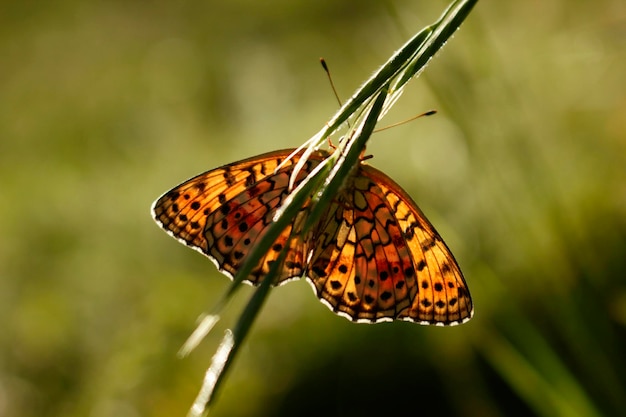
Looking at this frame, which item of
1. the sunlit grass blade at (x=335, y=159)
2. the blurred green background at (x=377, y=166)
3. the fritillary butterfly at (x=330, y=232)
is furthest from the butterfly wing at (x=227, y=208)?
the sunlit grass blade at (x=335, y=159)

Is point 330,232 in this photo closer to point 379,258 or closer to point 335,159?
point 379,258

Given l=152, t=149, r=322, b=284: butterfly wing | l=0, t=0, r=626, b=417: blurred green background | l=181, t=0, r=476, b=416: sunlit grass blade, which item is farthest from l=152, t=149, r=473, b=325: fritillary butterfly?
l=181, t=0, r=476, b=416: sunlit grass blade

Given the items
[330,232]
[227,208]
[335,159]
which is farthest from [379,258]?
[335,159]

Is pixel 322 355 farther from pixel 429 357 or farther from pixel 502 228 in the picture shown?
pixel 502 228

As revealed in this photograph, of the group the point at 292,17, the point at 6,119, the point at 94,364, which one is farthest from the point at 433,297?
the point at 6,119

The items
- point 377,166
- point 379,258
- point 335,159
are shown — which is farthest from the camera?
point 377,166

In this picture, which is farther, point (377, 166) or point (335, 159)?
point (377, 166)
